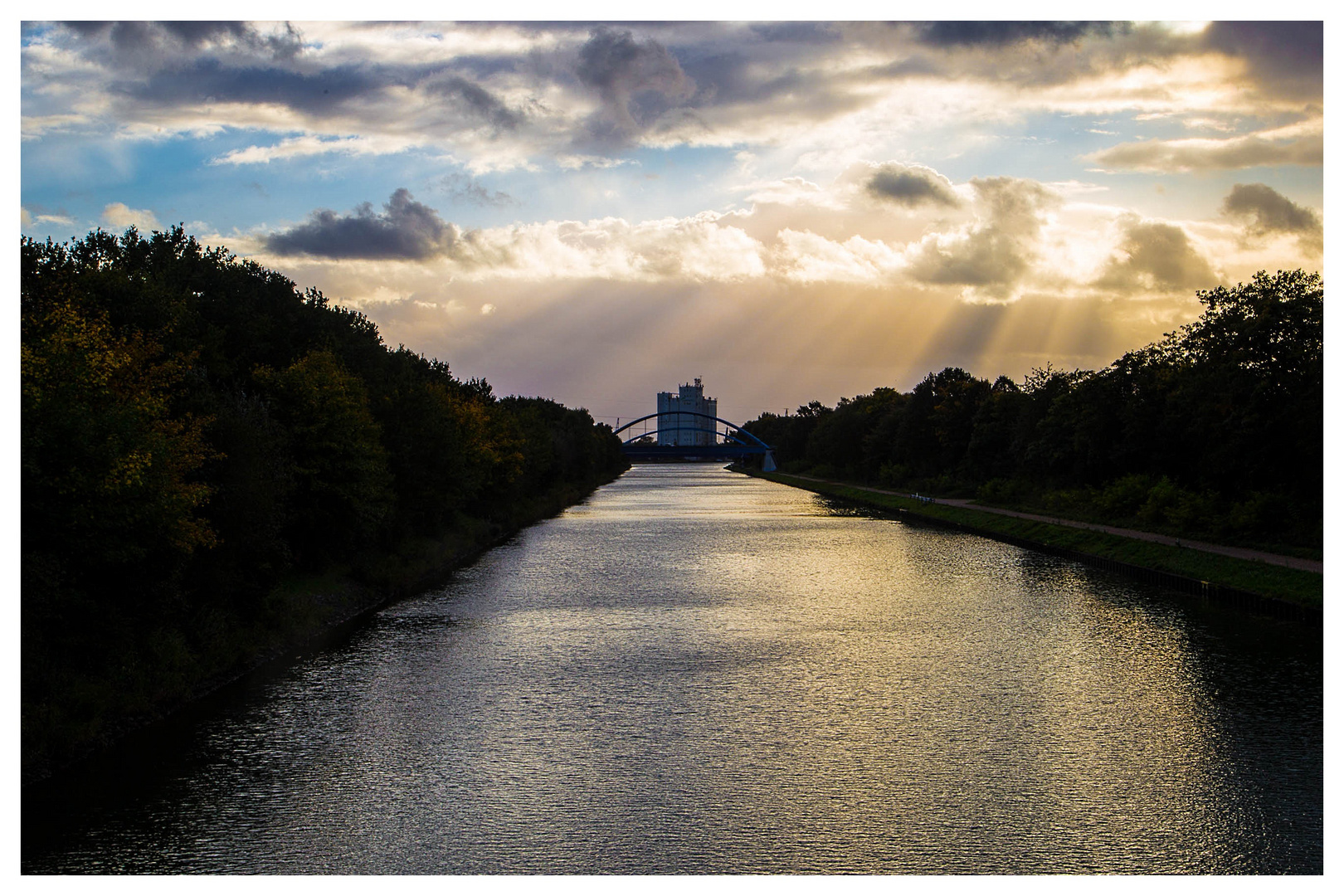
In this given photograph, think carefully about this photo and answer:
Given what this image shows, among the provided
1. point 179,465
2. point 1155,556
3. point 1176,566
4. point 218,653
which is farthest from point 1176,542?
point 179,465

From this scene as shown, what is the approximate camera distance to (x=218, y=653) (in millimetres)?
20891

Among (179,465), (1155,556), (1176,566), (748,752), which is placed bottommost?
(748,752)

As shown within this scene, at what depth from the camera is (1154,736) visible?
16.7 m

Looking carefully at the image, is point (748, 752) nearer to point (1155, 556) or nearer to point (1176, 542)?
point (1155, 556)

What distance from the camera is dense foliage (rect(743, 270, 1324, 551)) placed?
32.5m

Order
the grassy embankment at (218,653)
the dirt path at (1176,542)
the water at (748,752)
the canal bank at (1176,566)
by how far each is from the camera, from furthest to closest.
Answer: the dirt path at (1176,542)
the canal bank at (1176,566)
the grassy embankment at (218,653)
the water at (748,752)

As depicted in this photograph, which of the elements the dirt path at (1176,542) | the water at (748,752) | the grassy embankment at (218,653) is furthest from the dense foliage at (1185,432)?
the grassy embankment at (218,653)

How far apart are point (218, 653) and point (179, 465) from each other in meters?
4.05

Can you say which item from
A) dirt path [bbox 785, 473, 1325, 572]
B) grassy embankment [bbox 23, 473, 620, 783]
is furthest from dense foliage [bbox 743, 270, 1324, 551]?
grassy embankment [bbox 23, 473, 620, 783]

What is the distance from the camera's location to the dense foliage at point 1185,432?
107ft

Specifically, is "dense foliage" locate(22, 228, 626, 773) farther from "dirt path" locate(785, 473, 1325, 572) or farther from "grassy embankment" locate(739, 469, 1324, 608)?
"grassy embankment" locate(739, 469, 1324, 608)

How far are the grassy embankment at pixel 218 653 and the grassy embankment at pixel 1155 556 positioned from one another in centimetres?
2484

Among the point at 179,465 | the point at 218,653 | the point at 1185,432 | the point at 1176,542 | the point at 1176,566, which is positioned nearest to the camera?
the point at 179,465

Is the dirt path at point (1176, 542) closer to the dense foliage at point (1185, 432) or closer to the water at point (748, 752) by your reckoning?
the dense foliage at point (1185, 432)
